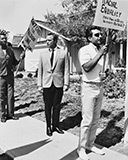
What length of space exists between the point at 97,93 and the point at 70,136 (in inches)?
57.2

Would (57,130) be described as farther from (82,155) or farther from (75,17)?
(75,17)

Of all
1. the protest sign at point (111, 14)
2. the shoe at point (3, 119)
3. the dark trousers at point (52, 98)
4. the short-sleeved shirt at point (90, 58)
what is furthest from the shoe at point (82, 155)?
the shoe at point (3, 119)

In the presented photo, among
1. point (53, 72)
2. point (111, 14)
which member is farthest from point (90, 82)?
point (53, 72)

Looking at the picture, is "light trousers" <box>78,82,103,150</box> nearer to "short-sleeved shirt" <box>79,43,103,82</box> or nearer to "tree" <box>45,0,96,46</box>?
"short-sleeved shirt" <box>79,43,103,82</box>

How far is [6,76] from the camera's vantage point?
551 cm

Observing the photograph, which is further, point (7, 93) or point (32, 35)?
point (32, 35)

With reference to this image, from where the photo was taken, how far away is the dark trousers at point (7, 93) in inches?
219

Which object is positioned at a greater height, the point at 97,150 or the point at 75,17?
the point at 75,17

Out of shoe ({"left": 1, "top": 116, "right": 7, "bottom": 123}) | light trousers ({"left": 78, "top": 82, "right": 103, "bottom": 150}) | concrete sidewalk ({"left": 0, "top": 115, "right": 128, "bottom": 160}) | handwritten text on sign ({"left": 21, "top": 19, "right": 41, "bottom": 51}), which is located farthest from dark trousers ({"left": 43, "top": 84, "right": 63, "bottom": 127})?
handwritten text on sign ({"left": 21, "top": 19, "right": 41, "bottom": 51})

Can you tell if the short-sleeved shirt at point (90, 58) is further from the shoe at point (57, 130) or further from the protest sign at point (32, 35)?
the protest sign at point (32, 35)

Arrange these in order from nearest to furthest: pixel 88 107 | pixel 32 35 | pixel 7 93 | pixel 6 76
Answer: pixel 88 107, pixel 6 76, pixel 7 93, pixel 32 35

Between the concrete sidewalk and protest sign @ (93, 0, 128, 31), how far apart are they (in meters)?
1.96

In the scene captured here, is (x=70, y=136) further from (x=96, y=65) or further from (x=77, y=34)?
(x=77, y=34)

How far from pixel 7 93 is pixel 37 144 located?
2.01 m
